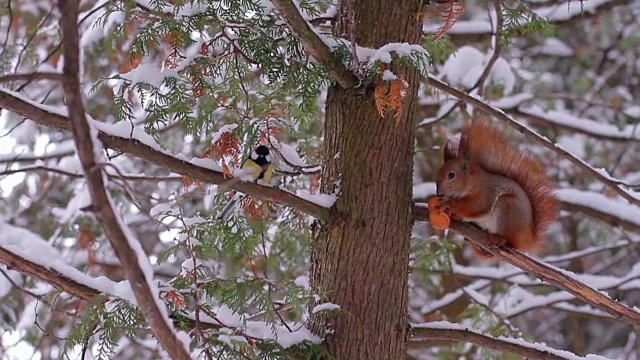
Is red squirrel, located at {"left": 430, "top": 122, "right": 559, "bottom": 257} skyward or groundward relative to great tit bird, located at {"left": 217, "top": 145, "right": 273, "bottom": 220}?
skyward

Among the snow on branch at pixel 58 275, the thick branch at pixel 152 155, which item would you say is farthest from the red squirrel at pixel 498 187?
the snow on branch at pixel 58 275

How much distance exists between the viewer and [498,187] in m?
2.07

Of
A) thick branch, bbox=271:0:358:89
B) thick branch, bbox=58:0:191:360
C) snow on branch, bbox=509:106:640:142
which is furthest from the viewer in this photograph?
snow on branch, bbox=509:106:640:142

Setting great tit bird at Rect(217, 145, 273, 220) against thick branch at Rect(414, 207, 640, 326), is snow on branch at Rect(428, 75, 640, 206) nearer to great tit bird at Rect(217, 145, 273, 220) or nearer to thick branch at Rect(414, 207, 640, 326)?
thick branch at Rect(414, 207, 640, 326)

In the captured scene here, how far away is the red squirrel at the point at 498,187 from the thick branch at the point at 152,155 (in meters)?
0.60

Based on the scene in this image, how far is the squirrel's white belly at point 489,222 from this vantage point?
78.7 inches

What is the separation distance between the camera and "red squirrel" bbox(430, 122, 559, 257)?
201 cm

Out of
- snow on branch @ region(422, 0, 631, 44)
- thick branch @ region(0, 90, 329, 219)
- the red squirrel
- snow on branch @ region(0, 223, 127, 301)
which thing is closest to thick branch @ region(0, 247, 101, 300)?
snow on branch @ region(0, 223, 127, 301)

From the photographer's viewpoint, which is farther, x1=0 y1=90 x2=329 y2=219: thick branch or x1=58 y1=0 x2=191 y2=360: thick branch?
x1=0 y1=90 x2=329 y2=219: thick branch

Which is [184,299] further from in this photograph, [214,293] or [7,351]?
[7,351]

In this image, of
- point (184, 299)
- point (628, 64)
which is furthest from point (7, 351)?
point (628, 64)

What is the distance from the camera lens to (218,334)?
4.85ft

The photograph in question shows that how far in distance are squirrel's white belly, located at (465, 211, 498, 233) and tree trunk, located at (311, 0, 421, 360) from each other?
1.22 feet

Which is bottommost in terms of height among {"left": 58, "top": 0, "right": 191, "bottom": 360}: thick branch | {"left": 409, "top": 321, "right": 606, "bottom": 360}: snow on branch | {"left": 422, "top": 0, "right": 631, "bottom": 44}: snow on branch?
{"left": 58, "top": 0, "right": 191, "bottom": 360}: thick branch
